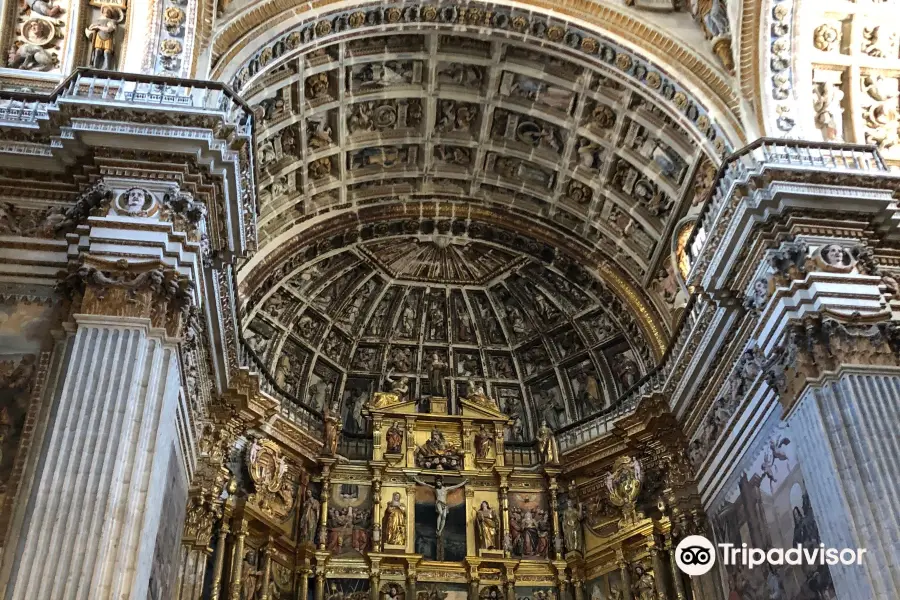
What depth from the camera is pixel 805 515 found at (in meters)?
13.9

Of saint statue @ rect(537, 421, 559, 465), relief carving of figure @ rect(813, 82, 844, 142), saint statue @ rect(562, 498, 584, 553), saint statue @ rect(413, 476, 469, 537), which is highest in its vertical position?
relief carving of figure @ rect(813, 82, 844, 142)

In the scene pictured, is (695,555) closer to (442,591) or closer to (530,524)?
(530,524)

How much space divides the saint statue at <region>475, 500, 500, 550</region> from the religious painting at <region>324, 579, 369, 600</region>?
9.39 feet

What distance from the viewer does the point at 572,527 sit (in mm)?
21406

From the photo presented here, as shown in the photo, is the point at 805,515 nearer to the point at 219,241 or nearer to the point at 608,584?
the point at 608,584

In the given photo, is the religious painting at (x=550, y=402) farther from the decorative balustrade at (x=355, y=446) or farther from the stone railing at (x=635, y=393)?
the decorative balustrade at (x=355, y=446)

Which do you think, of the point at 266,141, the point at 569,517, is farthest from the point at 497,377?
the point at 266,141

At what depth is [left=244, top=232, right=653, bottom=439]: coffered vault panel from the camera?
22.4m

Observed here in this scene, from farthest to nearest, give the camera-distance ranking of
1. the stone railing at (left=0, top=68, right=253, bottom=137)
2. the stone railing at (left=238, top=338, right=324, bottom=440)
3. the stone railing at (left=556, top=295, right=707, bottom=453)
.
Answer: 1. the stone railing at (left=238, top=338, right=324, bottom=440)
2. the stone railing at (left=556, top=295, right=707, bottom=453)
3. the stone railing at (left=0, top=68, right=253, bottom=137)

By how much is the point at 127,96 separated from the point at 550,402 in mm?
13608

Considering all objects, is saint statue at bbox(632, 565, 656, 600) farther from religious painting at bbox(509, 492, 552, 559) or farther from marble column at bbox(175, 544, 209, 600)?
marble column at bbox(175, 544, 209, 600)

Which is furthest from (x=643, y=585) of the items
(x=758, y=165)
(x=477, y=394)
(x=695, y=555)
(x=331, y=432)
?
(x=758, y=165)

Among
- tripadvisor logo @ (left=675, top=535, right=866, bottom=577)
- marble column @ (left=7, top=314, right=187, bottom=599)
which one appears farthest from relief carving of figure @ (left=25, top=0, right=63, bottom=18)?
tripadvisor logo @ (left=675, top=535, right=866, bottom=577)

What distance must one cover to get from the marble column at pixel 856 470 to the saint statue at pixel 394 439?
1082 centimetres
